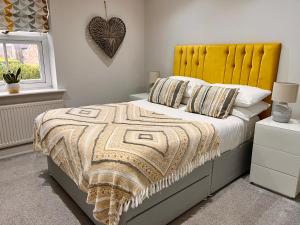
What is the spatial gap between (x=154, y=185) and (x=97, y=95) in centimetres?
235

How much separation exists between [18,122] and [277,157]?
9.56 feet

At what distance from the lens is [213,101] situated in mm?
2301

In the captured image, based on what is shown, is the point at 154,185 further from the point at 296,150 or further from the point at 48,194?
the point at 296,150

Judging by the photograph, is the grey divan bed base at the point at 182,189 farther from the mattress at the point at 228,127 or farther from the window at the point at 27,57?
the window at the point at 27,57

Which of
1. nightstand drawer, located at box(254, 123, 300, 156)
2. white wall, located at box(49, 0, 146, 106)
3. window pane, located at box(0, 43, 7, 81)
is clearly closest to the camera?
nightstand drawer, located at box(254, 123, 300, 156)

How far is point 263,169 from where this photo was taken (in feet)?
6.99

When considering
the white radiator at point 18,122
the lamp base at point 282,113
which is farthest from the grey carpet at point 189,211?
the lamp base at point 282,113

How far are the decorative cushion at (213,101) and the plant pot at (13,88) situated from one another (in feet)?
6.87

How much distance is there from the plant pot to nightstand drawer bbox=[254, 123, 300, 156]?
2767 millimetres

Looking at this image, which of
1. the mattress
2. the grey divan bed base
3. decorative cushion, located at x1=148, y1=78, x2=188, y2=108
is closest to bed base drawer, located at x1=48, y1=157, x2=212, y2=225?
the grey divan bed base

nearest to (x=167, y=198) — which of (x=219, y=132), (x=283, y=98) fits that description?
(x=219, y=132)

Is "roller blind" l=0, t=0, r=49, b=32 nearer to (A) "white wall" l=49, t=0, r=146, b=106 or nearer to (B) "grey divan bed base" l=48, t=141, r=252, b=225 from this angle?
(A) "white wall" l=49, t=0, r=146, b=106

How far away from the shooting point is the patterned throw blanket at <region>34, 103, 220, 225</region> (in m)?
1.26

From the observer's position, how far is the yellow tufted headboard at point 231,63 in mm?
2369
